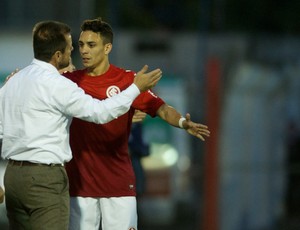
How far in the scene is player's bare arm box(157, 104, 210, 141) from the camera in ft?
29.3

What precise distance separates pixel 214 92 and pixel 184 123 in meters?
Answer: 8.90

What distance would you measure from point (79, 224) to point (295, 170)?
9.29 metres

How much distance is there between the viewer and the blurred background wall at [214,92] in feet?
58.3

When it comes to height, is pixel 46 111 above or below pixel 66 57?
below

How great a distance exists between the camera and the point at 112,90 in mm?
9242

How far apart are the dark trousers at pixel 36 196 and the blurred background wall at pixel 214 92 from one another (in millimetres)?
8977

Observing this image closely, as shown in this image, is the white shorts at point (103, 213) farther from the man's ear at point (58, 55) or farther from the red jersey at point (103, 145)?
the man's ear at point (58, 55)

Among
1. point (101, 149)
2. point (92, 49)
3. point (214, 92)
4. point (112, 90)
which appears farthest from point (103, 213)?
point (214, 92)

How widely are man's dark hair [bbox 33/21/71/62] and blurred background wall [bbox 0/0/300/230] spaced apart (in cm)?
895

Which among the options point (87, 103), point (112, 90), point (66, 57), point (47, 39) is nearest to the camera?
point (87, 103)

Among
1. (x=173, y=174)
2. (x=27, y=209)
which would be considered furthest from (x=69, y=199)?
(x=173, y=174)

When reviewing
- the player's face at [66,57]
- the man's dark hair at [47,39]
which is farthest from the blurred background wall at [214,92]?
the man's dark hair at [47,39]

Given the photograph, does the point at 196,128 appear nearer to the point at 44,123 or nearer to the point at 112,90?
the point at 112,90

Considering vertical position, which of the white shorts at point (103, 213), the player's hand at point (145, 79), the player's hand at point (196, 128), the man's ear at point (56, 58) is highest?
the man's ear at point (56, 58)
